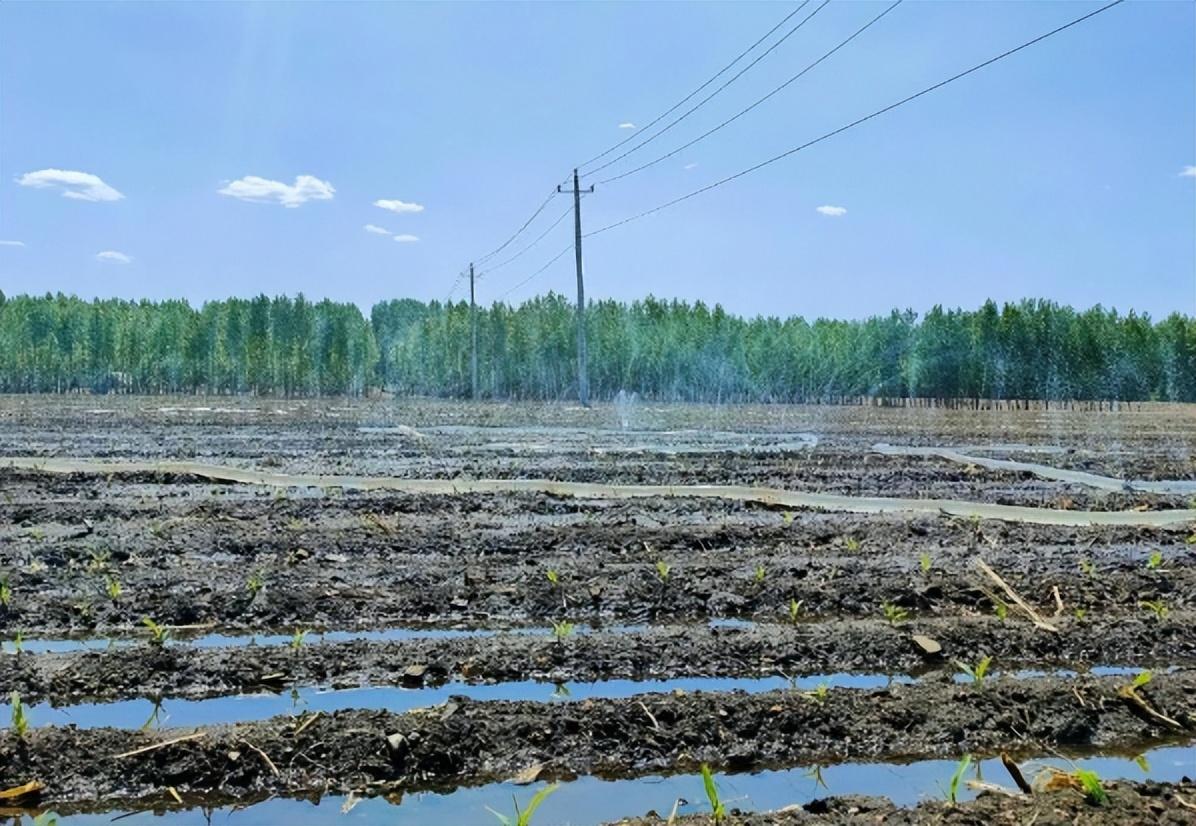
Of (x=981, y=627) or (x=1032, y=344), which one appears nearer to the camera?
(x=981, y=627)

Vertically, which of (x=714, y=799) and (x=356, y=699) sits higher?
(x=714, y=799)

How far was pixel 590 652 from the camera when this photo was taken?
5.66m

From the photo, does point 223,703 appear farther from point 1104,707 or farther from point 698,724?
point 1104,707

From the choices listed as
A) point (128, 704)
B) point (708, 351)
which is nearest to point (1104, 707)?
point (128, 704)

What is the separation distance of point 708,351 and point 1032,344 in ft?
77.1

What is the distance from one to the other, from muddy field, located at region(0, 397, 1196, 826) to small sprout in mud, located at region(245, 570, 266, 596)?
0.11ft

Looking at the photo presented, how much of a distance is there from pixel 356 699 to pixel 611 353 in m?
73.7

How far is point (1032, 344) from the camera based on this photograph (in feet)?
221

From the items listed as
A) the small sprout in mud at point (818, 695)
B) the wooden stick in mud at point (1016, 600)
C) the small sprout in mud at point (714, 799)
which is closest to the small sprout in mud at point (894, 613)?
the wooden stick in mud at point (1016, 600)

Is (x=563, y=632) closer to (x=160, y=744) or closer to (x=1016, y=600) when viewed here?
(x=160, y=744)

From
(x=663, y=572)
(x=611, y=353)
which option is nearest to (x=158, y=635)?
(x=663, y=572)

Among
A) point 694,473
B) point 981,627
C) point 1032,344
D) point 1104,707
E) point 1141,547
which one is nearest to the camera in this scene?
point 1104,707

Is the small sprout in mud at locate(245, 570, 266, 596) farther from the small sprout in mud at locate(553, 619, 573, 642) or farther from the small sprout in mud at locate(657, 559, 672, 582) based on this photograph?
the small sprout in mud at locate(657, 559, 672, 582)

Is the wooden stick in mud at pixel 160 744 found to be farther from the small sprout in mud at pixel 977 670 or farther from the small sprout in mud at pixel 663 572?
the small sprout in mud at pixel 663 572
